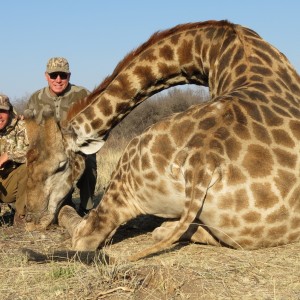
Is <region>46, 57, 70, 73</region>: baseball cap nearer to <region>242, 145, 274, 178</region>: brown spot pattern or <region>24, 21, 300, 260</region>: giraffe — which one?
<region>24, 21, 300, 260</region>: giraffe

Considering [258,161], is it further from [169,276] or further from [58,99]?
[58,99]

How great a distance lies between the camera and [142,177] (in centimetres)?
478

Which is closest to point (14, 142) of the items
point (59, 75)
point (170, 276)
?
point (59, 75)

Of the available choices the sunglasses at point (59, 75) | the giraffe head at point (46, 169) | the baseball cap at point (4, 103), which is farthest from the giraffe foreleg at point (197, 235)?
the sunglasses at point (59, 75)

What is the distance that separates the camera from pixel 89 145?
19.6ft

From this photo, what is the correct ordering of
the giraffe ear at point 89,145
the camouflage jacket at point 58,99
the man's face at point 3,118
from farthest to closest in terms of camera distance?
the camouflage jacket at point 58,99 < the man's face at point 3,118 < the giraffe ear at point 89,145

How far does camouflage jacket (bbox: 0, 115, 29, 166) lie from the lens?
6.43m

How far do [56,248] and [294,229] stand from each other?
2.09m

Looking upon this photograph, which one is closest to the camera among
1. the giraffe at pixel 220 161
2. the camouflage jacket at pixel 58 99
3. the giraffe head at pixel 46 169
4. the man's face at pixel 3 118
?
the giraffe at pixel 220 161

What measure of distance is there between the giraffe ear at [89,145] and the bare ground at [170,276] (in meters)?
1.39

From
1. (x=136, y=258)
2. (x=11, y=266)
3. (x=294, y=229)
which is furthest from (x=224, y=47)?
(x=11, y=266)

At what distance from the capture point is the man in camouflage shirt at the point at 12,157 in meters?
6.43

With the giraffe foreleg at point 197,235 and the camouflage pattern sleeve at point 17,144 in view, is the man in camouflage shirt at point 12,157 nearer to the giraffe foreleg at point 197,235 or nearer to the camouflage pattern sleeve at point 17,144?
the camouflage pattern sleeve at point 17,144

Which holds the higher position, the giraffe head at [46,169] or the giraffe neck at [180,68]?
the giraffe neck at [180,68]
